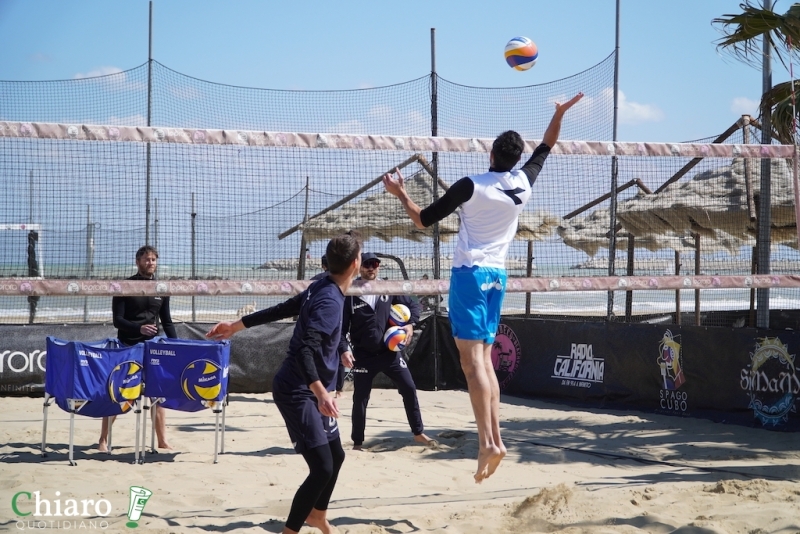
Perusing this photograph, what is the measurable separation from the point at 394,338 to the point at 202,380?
1.67 metres

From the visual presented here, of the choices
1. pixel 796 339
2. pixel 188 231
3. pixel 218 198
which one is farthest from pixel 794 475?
pixel 188 231

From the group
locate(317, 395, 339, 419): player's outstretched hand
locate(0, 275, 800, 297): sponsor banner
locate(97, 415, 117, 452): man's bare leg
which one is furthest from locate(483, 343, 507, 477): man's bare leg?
locate(97, 415, 117, 452): man's bare leg

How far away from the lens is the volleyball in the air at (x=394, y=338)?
6.91 metres

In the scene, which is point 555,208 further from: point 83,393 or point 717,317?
point 83,393

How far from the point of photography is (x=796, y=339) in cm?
732

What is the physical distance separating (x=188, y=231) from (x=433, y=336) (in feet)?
11.7

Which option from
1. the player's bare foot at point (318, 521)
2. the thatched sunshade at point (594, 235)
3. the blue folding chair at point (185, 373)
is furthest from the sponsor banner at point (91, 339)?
the player's bare foot at point (318, 521)

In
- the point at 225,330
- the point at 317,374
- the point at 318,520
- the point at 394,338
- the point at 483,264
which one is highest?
the point at 483,264

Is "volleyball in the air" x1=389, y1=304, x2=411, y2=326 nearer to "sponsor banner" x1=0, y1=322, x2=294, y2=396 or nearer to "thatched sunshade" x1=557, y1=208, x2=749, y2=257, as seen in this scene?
"sponsor banner" x1=0, y1=322, x2=294, y2=396

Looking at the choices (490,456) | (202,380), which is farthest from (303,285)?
(490,456)

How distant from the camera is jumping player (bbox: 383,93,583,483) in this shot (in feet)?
14.1

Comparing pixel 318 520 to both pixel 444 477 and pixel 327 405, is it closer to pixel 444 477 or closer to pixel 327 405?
pixel 327 405

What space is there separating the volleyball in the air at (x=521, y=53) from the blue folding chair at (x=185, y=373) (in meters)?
3.12

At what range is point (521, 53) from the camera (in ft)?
19.0
